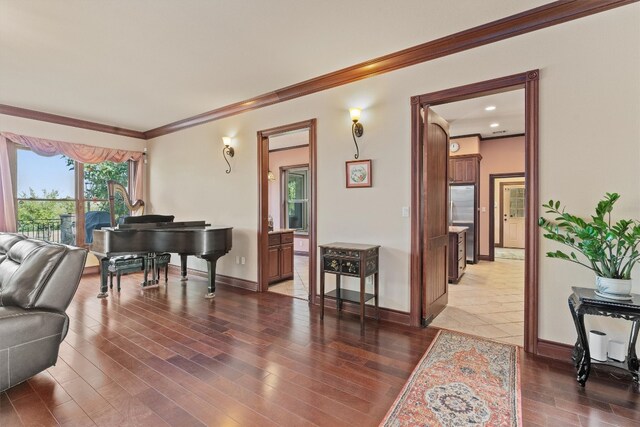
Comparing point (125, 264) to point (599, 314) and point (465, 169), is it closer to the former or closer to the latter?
point (599, 314)

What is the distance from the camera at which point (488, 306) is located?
3846mm

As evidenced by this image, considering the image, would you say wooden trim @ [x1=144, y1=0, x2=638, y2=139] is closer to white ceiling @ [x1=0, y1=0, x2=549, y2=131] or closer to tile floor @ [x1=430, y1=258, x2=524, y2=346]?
white ceiling @ [x1=0, y1=0, x2=549, y2=131]

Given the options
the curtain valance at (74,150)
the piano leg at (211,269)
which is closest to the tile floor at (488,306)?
the piano leg at (211,269)

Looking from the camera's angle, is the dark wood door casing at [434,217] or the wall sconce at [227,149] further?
the wall sconce at [227,149]

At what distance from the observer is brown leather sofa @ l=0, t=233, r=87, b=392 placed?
6.55ft

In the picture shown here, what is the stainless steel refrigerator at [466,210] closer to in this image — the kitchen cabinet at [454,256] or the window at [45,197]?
the kitchen cabinet at [454,256]

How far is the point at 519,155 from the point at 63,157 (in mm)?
9082

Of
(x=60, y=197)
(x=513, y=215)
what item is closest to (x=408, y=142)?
(x=60, y=197)

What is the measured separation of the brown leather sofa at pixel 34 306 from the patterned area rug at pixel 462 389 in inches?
90.4

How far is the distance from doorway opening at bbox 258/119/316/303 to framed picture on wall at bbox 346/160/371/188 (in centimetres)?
51

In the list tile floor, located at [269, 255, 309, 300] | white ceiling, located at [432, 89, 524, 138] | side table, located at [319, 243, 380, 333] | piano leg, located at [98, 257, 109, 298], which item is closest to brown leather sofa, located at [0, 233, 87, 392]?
piano leg, located at [98, 257, 109, 298]

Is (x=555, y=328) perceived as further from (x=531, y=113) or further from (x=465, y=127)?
(x=465, y=127)

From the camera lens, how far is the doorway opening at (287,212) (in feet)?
13.0

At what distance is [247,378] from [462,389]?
1465 millimetres
